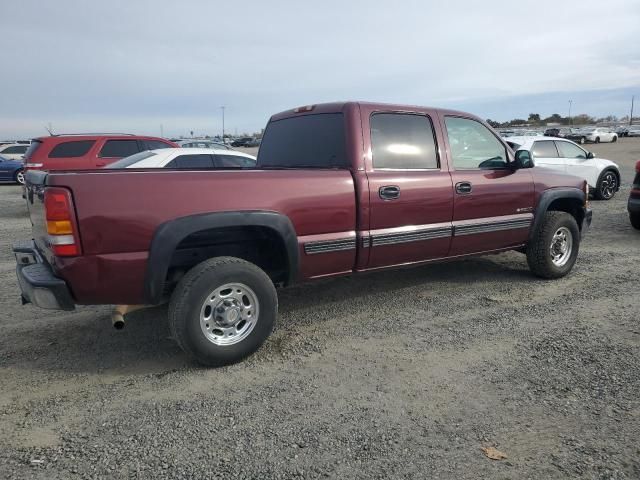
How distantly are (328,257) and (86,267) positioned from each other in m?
1.75

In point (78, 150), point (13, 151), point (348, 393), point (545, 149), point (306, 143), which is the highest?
point (13, 151)

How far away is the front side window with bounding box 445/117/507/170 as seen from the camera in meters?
4.71

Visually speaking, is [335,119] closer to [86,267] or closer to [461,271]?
[86,267]

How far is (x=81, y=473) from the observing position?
2350 mm

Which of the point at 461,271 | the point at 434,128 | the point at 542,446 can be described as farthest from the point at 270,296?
the point at 461,271

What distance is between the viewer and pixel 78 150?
35.9ft

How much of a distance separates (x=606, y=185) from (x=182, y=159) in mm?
9997

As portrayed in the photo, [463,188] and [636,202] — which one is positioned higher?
[463,188]

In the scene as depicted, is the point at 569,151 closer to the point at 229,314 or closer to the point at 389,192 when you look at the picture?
the point at 389,192

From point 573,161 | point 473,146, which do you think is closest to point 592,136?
point 573,161

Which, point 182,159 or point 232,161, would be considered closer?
point 182,159

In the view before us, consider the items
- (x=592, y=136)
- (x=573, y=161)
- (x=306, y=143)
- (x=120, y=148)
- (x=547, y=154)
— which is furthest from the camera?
(x=592, y=136)

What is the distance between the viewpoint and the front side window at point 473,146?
4.71 m

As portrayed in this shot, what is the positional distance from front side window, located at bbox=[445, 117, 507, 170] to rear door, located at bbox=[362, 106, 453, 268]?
23cm
